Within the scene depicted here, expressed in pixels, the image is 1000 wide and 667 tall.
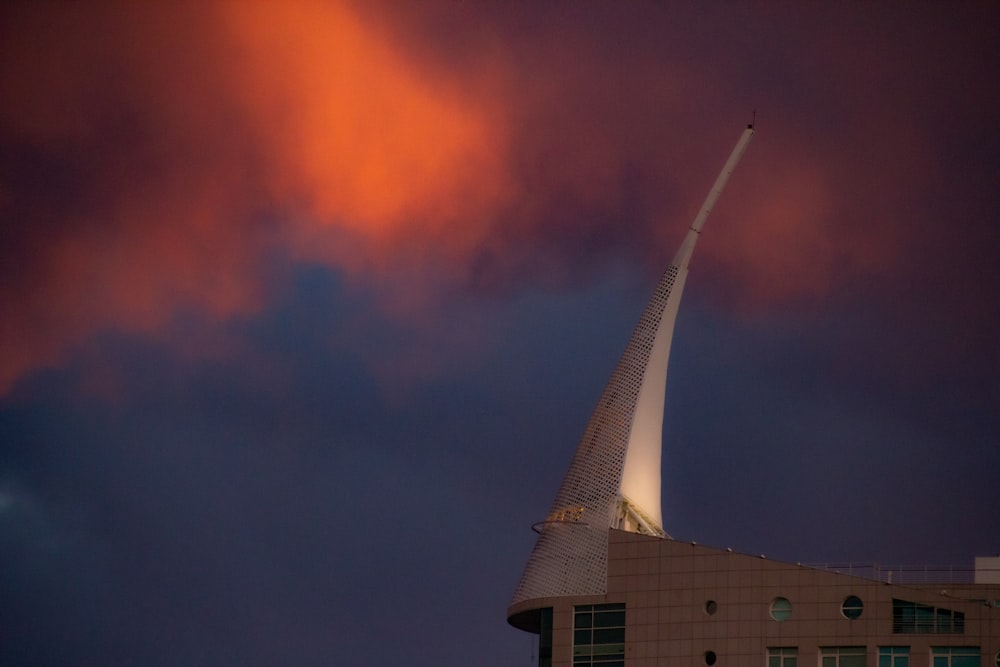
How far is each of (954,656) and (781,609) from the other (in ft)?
25.3

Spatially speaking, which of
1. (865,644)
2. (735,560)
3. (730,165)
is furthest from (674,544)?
(730,165)

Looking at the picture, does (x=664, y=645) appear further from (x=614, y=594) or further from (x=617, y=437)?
(x=617, y=437)

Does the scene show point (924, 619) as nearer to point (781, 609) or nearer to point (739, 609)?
point (781, 609)

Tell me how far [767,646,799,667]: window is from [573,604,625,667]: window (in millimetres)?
6918

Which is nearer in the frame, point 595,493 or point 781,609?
point 781,609

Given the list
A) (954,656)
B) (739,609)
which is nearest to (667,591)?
(739,609)

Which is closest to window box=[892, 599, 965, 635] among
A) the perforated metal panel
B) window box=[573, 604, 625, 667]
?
window box=[573, 604, 625, 667]

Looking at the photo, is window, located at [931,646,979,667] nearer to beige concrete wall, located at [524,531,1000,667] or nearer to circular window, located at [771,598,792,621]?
beige concrete wall, located at [524,531,1000,667]

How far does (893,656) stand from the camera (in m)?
80.1

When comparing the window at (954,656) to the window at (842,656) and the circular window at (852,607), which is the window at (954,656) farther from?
the circular window at (852,607)

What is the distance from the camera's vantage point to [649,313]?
94.2 m

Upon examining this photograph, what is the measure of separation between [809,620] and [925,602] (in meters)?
5.11

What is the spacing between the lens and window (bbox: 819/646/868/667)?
3182 inches

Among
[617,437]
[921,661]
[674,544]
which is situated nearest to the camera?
[921,661]
